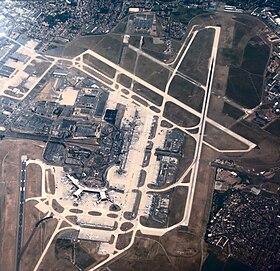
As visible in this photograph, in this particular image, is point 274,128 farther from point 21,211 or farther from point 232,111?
point 21,211

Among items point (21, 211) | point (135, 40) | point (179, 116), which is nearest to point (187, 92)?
point (179, 116)

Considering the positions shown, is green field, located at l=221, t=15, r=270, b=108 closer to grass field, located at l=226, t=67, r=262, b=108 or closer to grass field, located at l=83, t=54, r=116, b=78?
grass field, located at l=226, t=67, r=262, b=108

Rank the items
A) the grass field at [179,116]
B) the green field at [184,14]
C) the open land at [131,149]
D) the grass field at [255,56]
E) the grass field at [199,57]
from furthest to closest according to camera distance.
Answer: the green field at [184,14] → the grass field at [199,57] → the grass field at [255,56] → the grass field at [179,116] → the open land at [131,149]

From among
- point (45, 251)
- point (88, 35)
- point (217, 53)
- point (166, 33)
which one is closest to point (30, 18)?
point (88, 35)

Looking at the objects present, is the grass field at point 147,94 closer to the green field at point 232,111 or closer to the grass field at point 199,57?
the grass field at point 199,57

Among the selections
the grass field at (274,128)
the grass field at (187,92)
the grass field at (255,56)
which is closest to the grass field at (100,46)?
the grass field at (187,92)
